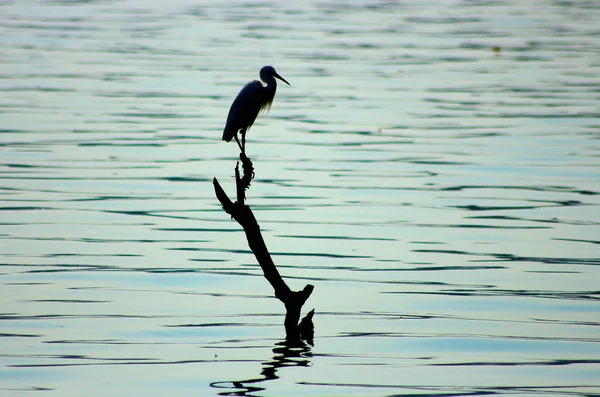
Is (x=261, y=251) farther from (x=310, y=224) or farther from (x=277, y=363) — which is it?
(x=310, y=224)

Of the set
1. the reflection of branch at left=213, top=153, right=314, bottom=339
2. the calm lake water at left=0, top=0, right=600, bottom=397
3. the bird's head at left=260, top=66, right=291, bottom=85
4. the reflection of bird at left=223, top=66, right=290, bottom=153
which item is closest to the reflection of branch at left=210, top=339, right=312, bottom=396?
the calm lake water at left=0, top=0, right=600, bottom=397

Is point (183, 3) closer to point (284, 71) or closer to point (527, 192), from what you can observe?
point (284, 71)

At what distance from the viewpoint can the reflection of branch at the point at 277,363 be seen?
34.0ft

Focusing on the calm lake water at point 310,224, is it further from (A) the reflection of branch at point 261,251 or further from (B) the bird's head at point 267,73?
(B) the bird's head at point 267,73

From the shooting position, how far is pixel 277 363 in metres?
11.1

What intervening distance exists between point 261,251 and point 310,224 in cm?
688

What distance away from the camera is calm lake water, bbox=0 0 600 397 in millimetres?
11148

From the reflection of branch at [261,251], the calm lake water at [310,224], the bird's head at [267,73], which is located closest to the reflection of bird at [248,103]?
the bird's head at [267,73]

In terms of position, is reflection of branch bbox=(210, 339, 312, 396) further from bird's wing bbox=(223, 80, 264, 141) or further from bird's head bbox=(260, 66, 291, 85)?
bird's head bbox=(260, 66, 291, 85)

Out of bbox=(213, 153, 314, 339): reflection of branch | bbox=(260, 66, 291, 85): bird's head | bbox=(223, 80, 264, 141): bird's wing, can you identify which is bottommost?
bbox=(213, 153, 314, 339): reflection of branch

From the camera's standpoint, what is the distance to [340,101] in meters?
29.3

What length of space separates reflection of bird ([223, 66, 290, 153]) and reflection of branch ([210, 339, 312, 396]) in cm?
214

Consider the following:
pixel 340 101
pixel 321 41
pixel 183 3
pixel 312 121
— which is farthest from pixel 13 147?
pixel 183 3

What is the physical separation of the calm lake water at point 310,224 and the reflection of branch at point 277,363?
1.9 inches
